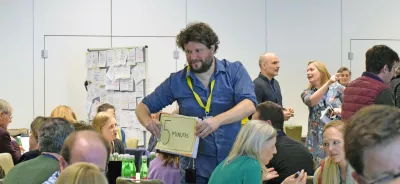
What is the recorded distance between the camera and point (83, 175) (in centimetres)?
232

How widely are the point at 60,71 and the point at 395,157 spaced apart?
9071 mm

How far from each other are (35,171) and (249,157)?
130 cm

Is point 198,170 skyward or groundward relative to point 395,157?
groundward

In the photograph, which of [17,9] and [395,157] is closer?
[395,157]

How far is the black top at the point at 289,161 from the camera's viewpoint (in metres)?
5.21

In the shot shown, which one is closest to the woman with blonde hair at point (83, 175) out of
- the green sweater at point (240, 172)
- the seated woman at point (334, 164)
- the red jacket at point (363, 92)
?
the green sweater at point (240, 172)

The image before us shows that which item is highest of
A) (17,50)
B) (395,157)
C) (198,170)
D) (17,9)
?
(17,9)

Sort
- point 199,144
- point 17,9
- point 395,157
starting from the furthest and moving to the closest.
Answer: point 17,9
point 199,144
point 395,157

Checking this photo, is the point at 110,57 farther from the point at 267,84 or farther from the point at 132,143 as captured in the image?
the point at 267,84

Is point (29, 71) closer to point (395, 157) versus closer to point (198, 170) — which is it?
point (198, 170)

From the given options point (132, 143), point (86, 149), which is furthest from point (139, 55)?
point (86, 149)

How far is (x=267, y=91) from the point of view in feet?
26.0

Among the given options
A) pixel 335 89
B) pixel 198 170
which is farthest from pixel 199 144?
pixel 335 89

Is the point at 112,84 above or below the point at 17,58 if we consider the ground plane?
below
